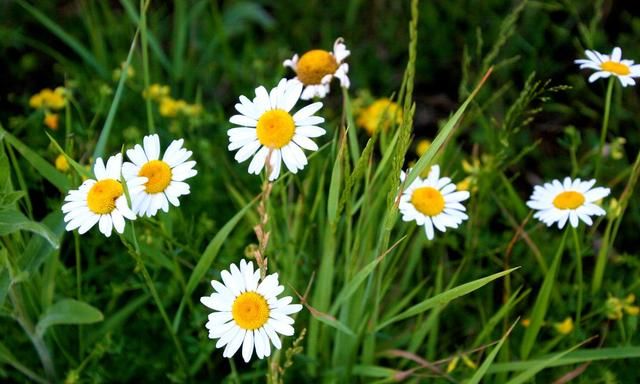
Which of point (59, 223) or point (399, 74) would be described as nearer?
point (59, 223)

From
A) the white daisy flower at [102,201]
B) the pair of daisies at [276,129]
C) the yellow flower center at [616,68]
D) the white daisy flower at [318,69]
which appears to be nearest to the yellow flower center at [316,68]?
the white daisy flower at [318,69]

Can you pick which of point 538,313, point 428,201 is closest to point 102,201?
point 428,201

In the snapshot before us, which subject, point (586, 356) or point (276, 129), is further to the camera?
point (586, 356)

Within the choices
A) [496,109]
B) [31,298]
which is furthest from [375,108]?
[31,298]

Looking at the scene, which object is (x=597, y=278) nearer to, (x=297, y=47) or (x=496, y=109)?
(x=496, y=109)

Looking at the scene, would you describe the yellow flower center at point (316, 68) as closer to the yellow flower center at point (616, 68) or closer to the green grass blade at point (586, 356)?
the yellow flower center at point (616, 68)

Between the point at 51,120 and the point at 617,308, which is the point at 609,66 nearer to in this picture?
the point at 617,308
